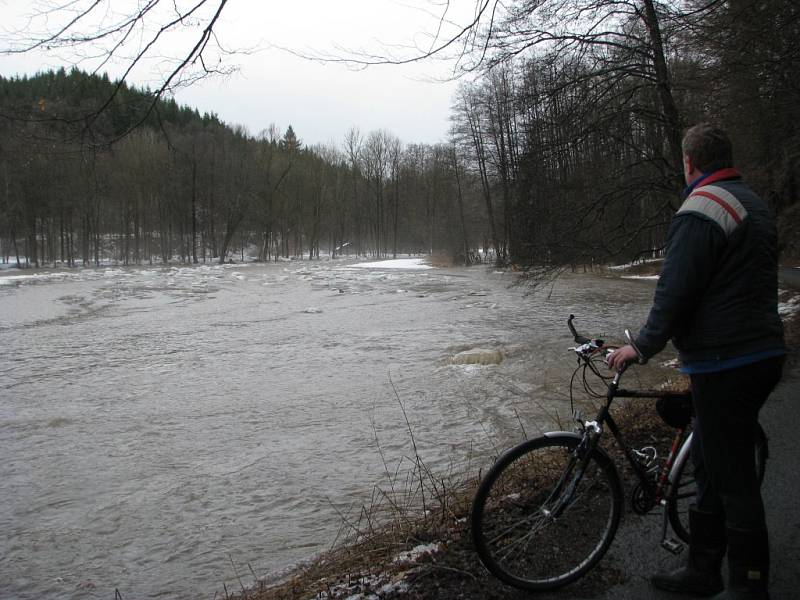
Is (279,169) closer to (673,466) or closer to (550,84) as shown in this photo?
(550,84)

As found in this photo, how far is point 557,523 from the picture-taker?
315 cm

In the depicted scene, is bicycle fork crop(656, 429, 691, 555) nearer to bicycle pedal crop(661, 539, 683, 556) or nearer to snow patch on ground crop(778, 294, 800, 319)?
bicycle pedal crop(661, 539, 683, 556)

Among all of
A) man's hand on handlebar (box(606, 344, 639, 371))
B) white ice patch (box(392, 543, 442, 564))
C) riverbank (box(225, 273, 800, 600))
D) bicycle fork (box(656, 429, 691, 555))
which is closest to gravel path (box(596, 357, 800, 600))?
riverbank (box(225, 273, 800, 600))

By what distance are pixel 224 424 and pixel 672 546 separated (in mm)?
6931

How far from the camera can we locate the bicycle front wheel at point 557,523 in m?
2.99

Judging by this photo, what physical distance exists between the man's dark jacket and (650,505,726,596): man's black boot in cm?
90

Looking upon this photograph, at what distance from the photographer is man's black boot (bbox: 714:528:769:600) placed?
8.30 ft

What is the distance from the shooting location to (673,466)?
319 cm

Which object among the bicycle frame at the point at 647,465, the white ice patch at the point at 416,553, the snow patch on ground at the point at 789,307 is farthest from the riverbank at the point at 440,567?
the snow patch on ground at the point at 789,307

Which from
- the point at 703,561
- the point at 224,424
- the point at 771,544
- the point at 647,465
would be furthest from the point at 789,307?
the point at 703,561

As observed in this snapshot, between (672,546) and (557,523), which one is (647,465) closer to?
(672,546)

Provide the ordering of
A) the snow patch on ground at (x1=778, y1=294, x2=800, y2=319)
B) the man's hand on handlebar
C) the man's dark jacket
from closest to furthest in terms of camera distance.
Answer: the man's dark jacket → the man's hand on handlebar → the snow patch on ground at (x1=778, y1=294, x2=800, y2=319)

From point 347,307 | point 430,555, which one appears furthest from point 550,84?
point 347,307

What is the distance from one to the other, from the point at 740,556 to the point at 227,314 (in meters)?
19.4
